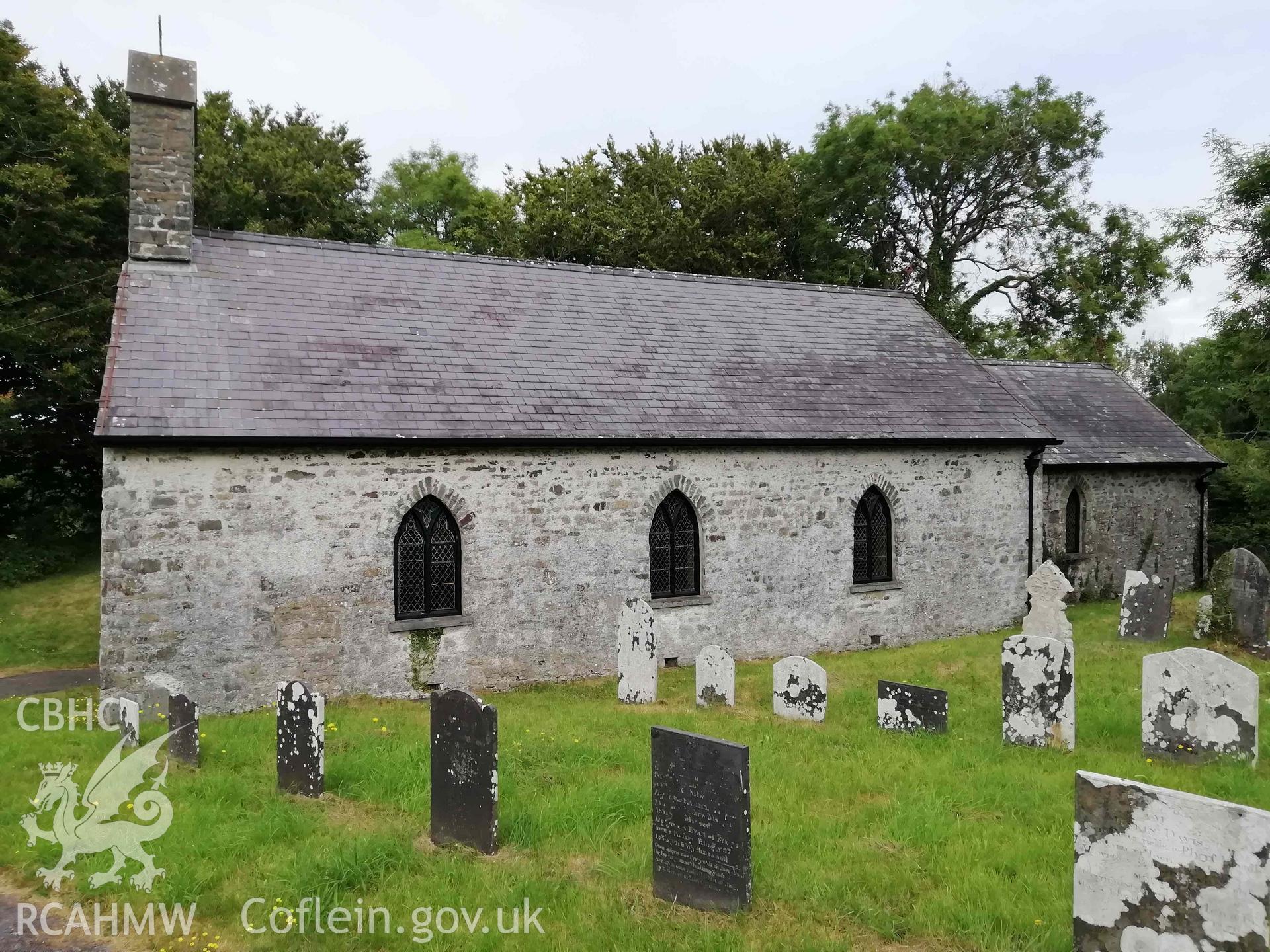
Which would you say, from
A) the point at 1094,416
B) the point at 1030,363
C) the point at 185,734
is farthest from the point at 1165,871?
the point at 1030,363

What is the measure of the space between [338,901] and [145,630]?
22.3 ft

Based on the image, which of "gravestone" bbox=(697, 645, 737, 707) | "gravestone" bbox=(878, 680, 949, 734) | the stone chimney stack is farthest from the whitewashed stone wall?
"gravestone" bbox=(878, 680, 949, 734)

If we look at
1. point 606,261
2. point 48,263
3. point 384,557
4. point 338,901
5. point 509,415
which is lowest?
point 338,901

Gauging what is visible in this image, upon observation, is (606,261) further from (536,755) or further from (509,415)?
(536,755)

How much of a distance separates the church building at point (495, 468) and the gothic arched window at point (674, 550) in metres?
0.04

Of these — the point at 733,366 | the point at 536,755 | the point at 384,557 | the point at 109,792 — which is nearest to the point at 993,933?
the point at 536,755

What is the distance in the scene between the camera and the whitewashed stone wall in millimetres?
11047

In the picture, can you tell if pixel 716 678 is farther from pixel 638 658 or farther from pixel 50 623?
pixel 50 623

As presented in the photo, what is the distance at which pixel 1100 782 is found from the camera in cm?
461

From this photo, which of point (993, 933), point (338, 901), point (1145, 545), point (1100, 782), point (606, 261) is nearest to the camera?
point (1100, 782)

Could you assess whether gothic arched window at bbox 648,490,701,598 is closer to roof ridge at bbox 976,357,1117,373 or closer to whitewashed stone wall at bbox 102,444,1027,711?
whitewashed stone wall at bbox 102,444,1027,711

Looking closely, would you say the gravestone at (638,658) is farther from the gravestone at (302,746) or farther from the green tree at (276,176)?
the green tree at (276,176)

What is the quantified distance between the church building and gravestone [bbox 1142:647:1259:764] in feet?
22.9

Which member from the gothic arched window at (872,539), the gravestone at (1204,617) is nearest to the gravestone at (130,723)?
the gothic arched window at (872,539)
